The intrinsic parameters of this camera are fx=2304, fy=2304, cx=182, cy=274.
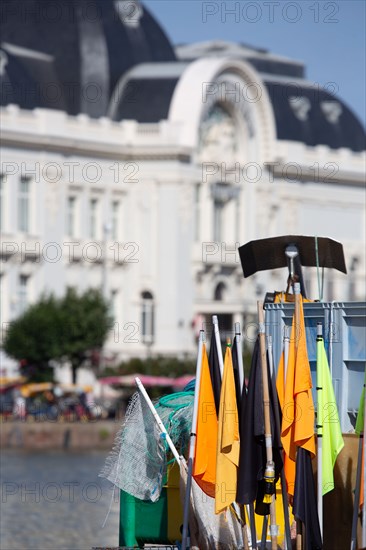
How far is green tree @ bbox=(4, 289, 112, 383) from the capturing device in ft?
226

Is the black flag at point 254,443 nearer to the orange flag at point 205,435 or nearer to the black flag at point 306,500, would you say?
the black flag at point 306,500

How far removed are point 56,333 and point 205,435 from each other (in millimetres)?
48231

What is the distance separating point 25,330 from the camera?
227 ft

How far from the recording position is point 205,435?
2131 cm

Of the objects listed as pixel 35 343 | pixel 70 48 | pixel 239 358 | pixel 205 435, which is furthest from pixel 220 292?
pixel 205 435

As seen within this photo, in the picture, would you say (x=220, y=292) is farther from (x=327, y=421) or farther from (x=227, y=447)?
(x=227, y=447)

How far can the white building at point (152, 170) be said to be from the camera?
3103 inches

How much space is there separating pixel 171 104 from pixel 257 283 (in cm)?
763

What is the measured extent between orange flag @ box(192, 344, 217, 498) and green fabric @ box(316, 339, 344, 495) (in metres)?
1.09

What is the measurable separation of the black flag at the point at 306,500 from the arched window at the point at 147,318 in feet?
198

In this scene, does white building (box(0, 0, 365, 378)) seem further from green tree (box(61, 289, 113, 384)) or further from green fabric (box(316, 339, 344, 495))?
green fabric (box(316, 339, 344, 495))

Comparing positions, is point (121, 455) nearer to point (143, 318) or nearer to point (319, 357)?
point (319, 357)

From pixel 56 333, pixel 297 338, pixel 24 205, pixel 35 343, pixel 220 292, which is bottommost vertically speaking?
pixel 297 338

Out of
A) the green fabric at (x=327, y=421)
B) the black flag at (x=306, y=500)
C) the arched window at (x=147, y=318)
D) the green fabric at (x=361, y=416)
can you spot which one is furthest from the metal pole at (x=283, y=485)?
the arched window at (x=147, y=318)
